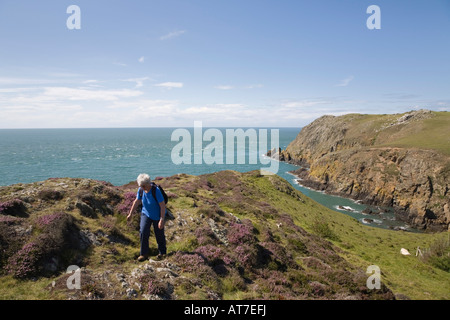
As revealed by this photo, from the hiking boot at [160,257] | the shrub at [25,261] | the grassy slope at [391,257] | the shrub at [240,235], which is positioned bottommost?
the grassy slope at [391,257]

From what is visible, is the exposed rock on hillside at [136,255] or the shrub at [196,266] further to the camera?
the shrub at [196,266]

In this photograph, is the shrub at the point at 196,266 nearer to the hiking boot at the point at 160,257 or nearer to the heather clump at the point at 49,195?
the hiking boot at the point at 160,257

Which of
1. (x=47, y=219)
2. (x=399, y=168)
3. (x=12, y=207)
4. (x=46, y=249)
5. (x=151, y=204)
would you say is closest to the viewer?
(x=46, y=249)

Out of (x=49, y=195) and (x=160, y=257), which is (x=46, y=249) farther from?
(x=49, y=195)

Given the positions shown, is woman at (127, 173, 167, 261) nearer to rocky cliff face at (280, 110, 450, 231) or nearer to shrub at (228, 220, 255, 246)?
shrub at (228, 220, 255, 246)

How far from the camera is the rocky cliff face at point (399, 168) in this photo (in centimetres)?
6088

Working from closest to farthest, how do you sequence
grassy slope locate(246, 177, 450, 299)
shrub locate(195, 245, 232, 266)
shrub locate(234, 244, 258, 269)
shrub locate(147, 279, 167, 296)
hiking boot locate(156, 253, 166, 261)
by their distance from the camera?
shrub locate(147, 279, 167, 296) < hiking boot locate(156, 253, 166, 261) < shrub locate(195, 245, 232, 266) < shrub locate(234, 244, 258, 269) < grassy slope locate(246, 177, 450, 299)

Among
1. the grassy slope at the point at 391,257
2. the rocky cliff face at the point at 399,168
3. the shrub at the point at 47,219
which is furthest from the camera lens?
the rocky cliff face at the point at 399,168

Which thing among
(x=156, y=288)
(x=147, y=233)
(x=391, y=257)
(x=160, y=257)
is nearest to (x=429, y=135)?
(x=391, y=257)

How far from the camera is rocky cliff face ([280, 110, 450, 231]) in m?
60.9

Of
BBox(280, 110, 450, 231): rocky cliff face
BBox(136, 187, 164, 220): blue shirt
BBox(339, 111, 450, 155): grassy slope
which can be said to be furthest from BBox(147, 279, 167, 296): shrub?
BBox(339, 111, 450, 155): grassy slope

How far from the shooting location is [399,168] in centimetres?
7325

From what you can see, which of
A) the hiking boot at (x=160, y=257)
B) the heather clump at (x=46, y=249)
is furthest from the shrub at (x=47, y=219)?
the hiking boot at (x=160, y=257)
